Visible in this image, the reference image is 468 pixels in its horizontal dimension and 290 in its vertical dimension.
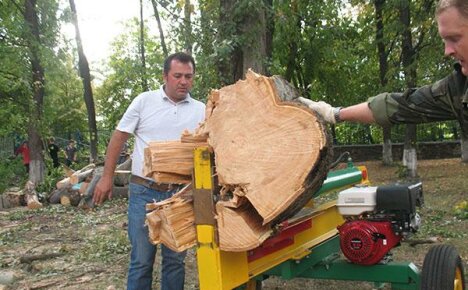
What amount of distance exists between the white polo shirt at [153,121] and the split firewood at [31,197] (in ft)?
25.4

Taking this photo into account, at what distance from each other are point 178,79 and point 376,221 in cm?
169

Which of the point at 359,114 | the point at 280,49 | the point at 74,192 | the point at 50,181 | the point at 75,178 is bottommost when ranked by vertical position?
the point at 74,192

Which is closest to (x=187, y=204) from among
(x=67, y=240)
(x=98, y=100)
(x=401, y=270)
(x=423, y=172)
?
(x=401, y=270)

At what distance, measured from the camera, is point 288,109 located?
2461 millimetres

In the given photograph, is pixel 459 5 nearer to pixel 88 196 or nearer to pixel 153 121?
pixel 153 121

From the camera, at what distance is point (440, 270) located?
123 inches

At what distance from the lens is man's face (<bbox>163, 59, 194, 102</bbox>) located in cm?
368

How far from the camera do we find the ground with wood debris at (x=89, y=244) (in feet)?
16.2

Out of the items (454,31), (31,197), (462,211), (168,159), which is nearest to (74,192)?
(31,197)

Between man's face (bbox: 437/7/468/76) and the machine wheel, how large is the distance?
1.52m

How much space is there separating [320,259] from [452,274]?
882 mm

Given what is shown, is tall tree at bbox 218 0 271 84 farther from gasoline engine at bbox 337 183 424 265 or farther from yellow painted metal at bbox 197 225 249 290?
Result: yellow painted metal at bbox 197 225 249 290

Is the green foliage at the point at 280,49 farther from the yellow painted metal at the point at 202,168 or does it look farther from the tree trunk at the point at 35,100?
the yellow painted metal at the point at 202,168

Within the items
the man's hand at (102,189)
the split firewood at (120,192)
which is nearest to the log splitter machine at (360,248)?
the man's hand at (102,189)
